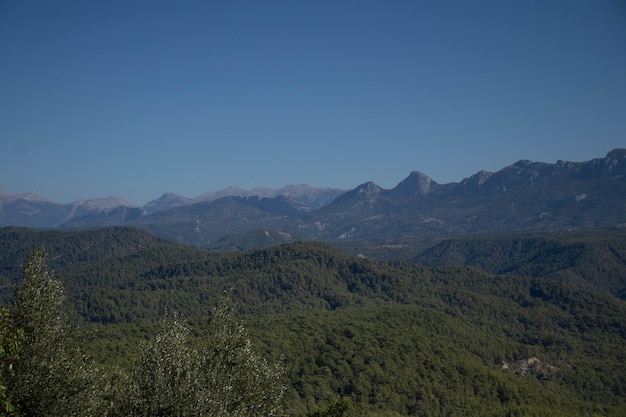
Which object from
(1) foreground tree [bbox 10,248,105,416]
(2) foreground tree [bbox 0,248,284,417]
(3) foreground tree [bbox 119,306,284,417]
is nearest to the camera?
(3) foreground tree [bbox 119,306,284,417]

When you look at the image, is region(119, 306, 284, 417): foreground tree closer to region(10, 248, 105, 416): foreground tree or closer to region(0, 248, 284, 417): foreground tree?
region(0, 248, 284, 417): foreground tree

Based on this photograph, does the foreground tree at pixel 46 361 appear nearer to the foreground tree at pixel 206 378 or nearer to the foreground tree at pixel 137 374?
Answer: the foreground tree at pixel 137 374

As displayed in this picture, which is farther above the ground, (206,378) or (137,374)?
(137,374)

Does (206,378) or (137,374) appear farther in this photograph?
(206,378)

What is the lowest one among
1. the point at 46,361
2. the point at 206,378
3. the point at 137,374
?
the point at 206,378

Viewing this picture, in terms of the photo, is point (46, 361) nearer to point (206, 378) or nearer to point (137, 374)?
point (137, 374)

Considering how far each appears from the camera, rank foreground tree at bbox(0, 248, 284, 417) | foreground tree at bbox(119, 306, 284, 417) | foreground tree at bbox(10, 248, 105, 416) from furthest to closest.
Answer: foreground tree at bbox(10, 248, 105, 416), foreground tree at bbox(0, 248, 284, 417), foreground tree at bbox(119, 306, 284, 417)

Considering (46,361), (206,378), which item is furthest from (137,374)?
(46,361)

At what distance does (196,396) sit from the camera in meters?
18.4

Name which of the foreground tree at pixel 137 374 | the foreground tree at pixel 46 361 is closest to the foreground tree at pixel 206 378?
the foreground tree at pixel 137 374

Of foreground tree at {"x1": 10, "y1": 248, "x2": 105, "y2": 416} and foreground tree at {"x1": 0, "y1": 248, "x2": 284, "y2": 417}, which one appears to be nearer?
foreground tree at {"x1": 0, "y1": 248, "x2": 284, "y2": 417}

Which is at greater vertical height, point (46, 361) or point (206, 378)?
point (46, 361)

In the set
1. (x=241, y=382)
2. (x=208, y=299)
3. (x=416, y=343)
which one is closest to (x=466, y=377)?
(x=416, y=343)

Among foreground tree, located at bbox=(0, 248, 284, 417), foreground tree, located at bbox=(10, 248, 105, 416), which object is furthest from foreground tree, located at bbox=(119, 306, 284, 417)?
foreground tree, located at bbox=(10, 248, 105, 416)
